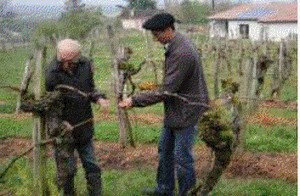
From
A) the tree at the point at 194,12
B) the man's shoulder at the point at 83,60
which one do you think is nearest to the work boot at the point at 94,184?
the man's shoulder at the point at 83,60

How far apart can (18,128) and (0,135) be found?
70 cm

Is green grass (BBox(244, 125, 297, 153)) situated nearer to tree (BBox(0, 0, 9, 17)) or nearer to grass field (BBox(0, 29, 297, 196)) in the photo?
grass field (BBox(0, 29, 297, 196))

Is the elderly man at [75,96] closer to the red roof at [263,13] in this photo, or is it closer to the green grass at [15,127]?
the green grass at [15,127]

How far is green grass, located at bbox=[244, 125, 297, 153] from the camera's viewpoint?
33.5 ft

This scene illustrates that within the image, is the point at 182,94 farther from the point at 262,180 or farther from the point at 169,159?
the point at 262,180

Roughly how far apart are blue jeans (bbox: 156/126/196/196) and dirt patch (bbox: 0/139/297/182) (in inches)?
41.8

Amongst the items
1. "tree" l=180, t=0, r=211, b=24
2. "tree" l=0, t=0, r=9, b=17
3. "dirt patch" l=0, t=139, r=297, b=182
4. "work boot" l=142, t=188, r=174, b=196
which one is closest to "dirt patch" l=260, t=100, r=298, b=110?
"dirt patch" l=0, t=139, r=297, b=182

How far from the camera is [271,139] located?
35.2 ft

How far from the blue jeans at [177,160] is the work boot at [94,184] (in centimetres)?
71

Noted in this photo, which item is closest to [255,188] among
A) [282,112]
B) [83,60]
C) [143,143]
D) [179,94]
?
[179,94]

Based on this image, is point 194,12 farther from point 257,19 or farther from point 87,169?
point 87,169

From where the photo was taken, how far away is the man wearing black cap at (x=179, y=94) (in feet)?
20.0

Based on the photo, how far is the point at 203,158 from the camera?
9.33 meters

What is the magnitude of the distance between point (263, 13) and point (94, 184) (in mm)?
58513
